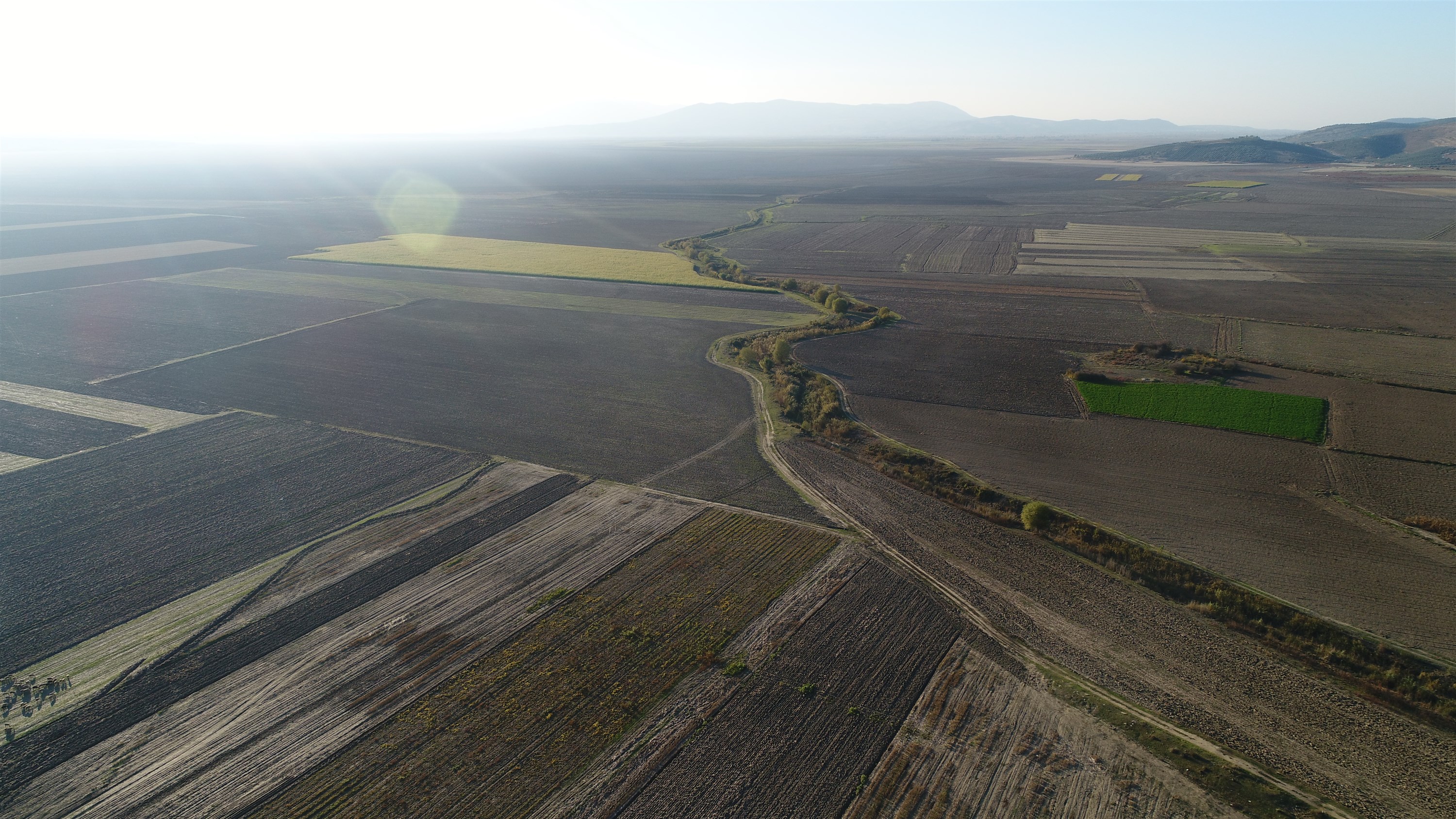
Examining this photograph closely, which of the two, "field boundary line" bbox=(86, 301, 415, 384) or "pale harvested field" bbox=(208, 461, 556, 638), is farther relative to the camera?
"field boundary line" bbox=(86, 301, 415, 384)

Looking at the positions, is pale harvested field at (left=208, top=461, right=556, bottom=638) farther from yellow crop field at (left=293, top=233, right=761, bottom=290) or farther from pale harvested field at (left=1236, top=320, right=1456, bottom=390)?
pale harvested field at (left=1236, top=320, right=1456, bottom=390)

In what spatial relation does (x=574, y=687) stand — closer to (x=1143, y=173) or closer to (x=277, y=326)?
(x=277, y=326)

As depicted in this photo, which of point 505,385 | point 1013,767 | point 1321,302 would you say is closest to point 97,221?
point 505,385

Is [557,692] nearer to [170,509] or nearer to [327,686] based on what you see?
[327,686]

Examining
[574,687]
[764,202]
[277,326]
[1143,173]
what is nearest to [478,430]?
[574,687]

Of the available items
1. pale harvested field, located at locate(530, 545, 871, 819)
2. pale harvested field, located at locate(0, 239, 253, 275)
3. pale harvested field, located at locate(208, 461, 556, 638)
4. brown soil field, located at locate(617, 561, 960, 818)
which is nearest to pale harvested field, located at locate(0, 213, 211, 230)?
pale harvested field, located at locate(0, 239, 253, 275)
